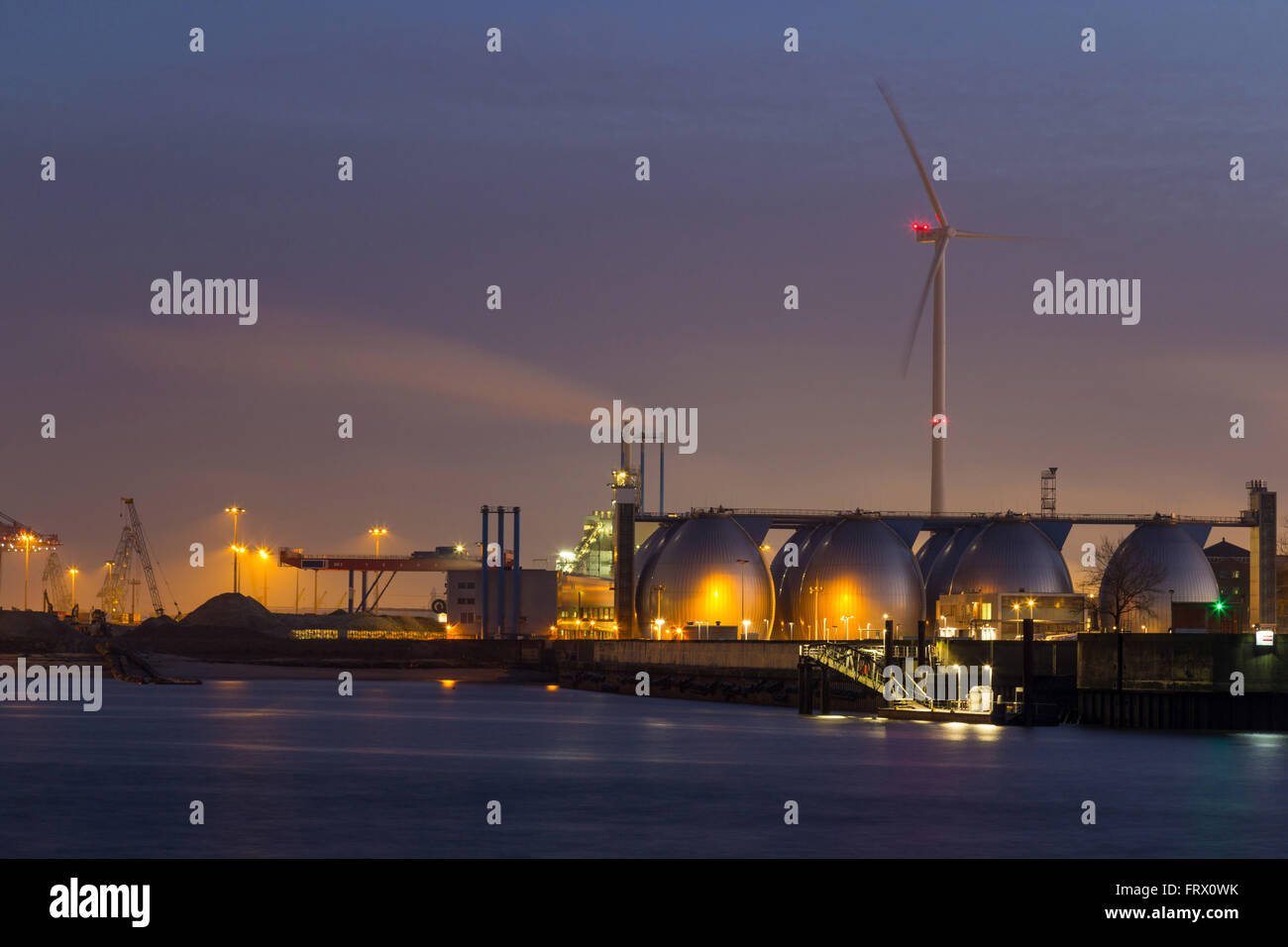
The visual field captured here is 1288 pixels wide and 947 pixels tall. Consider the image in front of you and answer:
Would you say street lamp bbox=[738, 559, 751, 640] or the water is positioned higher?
street lamp bbox=[738, 559, 751, 640]

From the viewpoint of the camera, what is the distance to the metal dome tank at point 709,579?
538ft

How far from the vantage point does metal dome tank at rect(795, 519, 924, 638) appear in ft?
531

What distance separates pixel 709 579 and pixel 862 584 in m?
14.1

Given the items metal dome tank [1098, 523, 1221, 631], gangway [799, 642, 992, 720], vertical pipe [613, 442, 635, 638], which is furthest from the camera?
vertical pipe [613, 442, 635, 638]

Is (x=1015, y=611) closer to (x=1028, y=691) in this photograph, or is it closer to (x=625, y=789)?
(x=1028, y=691)

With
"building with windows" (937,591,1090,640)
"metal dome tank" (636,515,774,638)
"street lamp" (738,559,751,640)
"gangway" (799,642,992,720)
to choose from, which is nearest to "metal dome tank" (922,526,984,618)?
"building with windows" (937,591,1090,640)

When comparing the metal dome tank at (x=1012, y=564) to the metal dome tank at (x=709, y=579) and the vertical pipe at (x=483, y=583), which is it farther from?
the vertical pipe at (x=483, y=583)

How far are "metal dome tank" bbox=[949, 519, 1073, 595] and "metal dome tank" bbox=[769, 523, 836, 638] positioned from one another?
13.5 meters

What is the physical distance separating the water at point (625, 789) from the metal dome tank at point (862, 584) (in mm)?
60795

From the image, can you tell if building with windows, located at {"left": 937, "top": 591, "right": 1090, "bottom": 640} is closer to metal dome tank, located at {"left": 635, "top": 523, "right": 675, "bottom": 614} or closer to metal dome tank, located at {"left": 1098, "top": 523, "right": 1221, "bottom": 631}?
metal dome tank, located at {"left": 1098, "top": 523, "right": 1221, "bottom": 631}

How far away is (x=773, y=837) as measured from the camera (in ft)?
165
